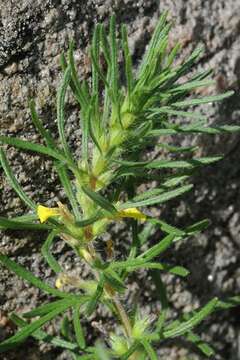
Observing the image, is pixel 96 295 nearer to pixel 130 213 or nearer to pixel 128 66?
A: pixel 130 213

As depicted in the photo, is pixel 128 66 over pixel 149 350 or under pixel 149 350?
over

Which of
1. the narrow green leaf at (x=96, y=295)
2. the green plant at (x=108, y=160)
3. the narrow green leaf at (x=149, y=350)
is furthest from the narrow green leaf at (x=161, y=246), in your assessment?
the narrow green leaf at (x=149, y=350)

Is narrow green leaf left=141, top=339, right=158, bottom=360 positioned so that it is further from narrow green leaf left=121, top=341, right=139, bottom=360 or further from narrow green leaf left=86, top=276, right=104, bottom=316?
narrow green leaf left=86, top=276, right=104, bottom=316

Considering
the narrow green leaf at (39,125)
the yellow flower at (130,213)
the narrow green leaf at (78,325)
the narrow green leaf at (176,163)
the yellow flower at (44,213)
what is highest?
Result: the narrow green leaf at (39,125)

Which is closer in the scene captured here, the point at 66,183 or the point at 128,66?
the point at 128,66

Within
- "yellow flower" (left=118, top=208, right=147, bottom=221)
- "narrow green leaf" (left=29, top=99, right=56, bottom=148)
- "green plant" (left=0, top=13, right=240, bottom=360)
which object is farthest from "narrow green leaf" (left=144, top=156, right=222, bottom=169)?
"narrow green leaf" (left=29, top=99, right=56, bottom=148)

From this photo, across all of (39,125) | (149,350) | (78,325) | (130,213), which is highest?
(39,125)

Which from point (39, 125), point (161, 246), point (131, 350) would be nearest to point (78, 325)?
point (131, 350)

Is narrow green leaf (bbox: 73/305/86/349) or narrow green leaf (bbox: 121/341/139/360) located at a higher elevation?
narrow green leaf (bbox: 73/305/86/349)

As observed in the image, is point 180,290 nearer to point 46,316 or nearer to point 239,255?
point 239,255

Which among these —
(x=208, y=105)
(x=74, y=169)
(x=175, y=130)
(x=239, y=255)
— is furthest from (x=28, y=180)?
(x=239, y=255)

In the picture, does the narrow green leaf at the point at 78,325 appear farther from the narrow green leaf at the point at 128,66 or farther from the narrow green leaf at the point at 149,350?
the narrow green leaf at the point at 128,66
